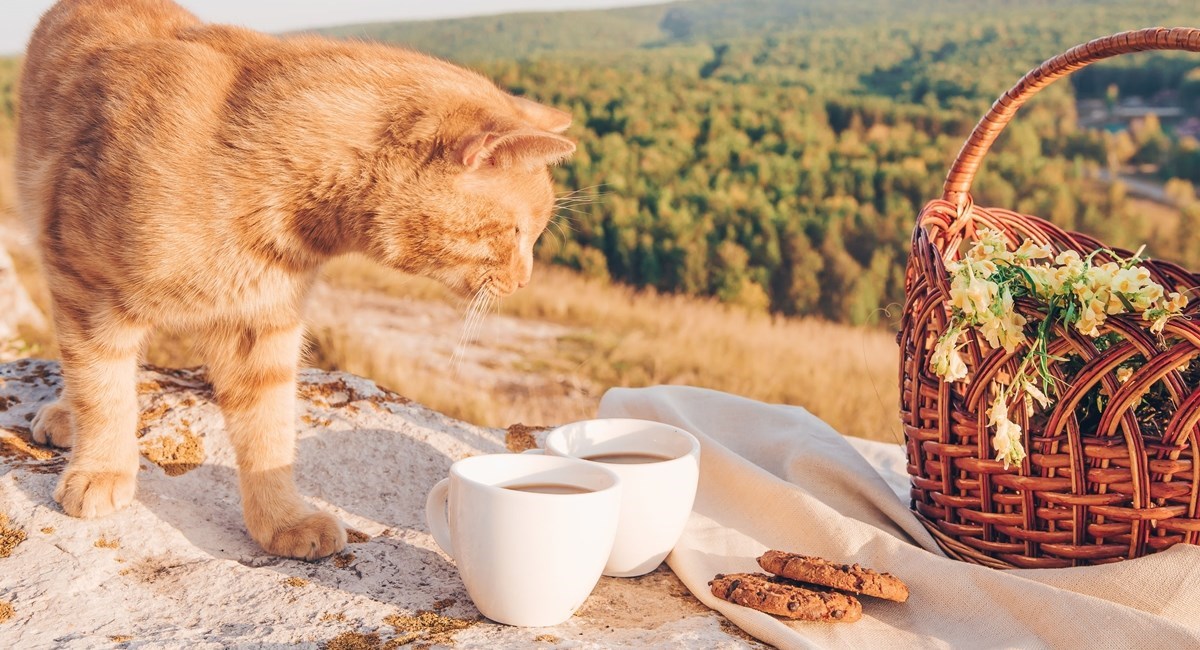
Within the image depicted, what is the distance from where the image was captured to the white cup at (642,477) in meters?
1.52

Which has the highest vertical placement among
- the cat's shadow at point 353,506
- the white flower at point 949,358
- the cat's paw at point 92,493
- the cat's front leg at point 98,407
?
the white flower at point 949,358

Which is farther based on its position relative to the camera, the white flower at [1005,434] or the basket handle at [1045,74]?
the basket handle at [1045,74]

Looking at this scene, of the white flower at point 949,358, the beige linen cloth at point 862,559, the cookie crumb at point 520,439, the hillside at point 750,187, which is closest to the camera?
the beige linen cloth at point 862,559

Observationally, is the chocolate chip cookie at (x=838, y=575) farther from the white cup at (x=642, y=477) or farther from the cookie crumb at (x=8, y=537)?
the cookie crumb at (x=8, y=537)

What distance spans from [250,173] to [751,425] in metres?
1.25

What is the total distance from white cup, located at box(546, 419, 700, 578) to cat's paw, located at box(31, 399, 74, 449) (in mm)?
1143

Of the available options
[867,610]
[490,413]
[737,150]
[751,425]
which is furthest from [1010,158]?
[867,610]

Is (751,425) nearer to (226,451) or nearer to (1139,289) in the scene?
(1139,289)

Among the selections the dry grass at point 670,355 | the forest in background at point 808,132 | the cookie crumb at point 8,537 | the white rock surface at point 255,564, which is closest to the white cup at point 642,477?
the white rock surface at point 255,564

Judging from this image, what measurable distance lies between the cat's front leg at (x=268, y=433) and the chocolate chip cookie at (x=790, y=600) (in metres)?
0.72

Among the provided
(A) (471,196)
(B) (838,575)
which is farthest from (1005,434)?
(A) (471,196)

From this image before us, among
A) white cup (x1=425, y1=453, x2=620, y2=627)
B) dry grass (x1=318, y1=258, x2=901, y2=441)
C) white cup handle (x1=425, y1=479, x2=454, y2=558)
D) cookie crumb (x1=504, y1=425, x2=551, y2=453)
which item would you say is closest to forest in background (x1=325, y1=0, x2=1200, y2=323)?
dry grass (x1=318, y1=258, x2=901, y2=441)

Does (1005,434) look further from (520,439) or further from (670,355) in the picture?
(670,355)

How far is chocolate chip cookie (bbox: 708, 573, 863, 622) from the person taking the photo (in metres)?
1.46
